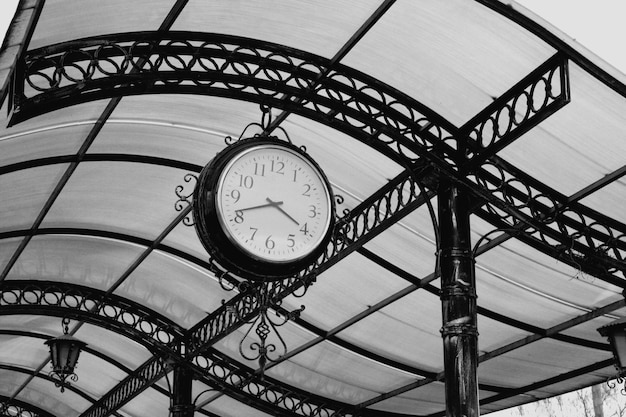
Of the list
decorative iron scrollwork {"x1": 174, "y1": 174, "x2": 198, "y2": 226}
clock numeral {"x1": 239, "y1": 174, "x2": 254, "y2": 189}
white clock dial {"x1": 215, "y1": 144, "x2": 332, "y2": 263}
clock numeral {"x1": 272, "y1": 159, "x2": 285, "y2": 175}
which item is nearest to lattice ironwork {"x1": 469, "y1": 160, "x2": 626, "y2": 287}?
white clock dial {"x1": 215, "y1": 144, "x2": 332, "y2": 263}

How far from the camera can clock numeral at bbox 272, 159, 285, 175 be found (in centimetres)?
657

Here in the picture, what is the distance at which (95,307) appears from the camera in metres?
14.3

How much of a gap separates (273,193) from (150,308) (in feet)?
28.8

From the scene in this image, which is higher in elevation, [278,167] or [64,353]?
[64,353]

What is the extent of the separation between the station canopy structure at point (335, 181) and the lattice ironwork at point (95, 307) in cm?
4

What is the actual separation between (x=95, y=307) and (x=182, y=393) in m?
2.00

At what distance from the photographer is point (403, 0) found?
7.35m

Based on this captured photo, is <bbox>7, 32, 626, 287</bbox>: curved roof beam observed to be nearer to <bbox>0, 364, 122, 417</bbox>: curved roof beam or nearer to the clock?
the clock

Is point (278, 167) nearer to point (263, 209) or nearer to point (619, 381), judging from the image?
point (263, 209)

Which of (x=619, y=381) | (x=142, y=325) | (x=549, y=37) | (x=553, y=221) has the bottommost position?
(x=619, y=381)

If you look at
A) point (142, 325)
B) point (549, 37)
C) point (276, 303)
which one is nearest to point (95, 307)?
point (142, 325)

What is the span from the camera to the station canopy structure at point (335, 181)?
742 cm

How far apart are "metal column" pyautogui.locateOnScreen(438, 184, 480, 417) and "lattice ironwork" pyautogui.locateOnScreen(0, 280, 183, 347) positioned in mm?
7556

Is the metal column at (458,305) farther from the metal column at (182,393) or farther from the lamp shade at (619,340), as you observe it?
the metal column at (182,393)
